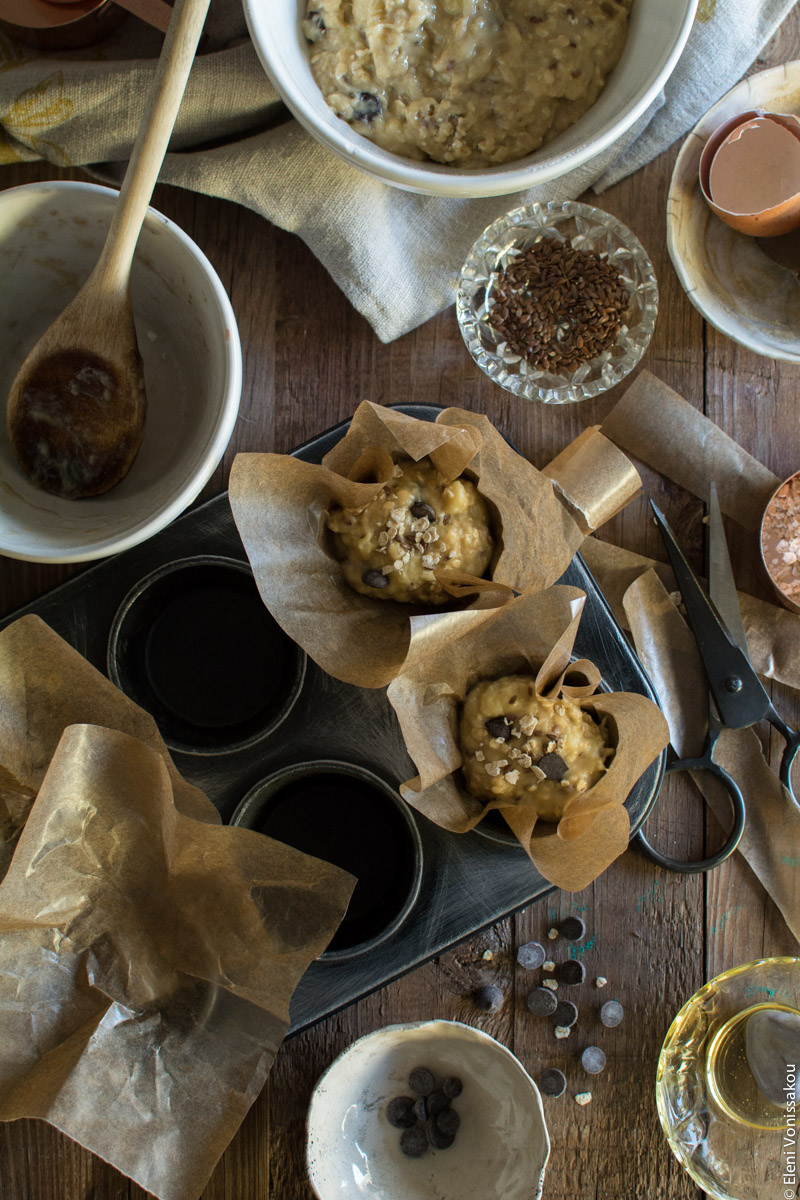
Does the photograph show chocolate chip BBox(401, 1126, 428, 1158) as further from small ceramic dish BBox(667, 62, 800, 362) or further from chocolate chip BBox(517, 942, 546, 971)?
small ceramic dish BBox(667, 62, 800, 362)

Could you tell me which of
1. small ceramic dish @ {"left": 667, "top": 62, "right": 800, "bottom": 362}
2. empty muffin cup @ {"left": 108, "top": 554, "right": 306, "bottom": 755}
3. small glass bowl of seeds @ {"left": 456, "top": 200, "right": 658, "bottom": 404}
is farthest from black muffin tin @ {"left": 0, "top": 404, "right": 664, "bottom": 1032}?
small ceramic dish @ {"left": 667, "top": 62, "right": 800, "bottom": 362}

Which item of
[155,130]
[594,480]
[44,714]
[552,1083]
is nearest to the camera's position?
[155,130]

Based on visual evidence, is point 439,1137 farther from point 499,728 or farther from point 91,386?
point 91,386

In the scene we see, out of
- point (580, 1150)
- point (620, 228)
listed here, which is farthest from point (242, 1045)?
point (620, 228)

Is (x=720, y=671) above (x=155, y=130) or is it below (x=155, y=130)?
below

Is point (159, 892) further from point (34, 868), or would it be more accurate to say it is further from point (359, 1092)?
point (359, 1092)

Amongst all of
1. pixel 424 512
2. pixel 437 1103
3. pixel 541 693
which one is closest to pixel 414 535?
pixel 424 512
